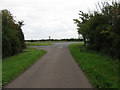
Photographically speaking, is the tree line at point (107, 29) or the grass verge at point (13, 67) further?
the tree line at point (107, 29)

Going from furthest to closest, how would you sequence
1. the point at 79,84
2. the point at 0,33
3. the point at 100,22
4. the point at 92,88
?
1. the point at 100,22
2. the point at 0,33
3. the point at 79,84
4. the point at 92,88

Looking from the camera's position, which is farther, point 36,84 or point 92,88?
point 36,84

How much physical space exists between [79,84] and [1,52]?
12772 millimetres

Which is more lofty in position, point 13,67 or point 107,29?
point 107,29

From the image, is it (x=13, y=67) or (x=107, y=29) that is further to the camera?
(x=107, y=29)

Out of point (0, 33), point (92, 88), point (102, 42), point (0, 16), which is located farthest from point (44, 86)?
point (102, 42)

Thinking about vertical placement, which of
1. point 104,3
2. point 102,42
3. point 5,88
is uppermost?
point 104,3

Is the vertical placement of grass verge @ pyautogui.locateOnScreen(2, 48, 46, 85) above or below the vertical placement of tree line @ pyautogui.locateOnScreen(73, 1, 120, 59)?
below

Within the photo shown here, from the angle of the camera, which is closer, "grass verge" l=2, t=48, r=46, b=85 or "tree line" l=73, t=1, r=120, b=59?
"grass verge" l=2, t=48, r=46, b=85

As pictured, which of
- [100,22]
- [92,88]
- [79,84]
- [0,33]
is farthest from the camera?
[100,22]

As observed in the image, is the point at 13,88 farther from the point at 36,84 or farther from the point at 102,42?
the point at 102,42

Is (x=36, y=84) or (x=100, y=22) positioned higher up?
(x=100, y=22)

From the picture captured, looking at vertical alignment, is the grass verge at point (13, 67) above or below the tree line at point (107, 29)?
below

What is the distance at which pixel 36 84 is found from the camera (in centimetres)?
711
